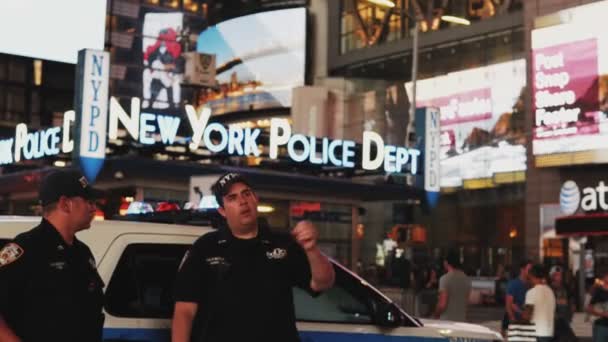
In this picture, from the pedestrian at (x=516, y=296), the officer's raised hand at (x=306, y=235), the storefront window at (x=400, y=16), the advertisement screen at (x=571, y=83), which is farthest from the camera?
the storefront window at (x=400, y=16)

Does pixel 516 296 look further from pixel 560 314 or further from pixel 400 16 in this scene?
pixel 400 16

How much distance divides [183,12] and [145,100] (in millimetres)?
10376

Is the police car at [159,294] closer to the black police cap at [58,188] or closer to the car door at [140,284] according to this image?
the car door at [140,284]

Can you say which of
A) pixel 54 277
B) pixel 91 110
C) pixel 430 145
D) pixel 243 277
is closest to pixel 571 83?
pixel 430 145

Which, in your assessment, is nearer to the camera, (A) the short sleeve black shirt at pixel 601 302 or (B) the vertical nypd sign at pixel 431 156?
(A) the short sleeve black shirt at pixel 601 302

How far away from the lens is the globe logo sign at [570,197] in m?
45.9

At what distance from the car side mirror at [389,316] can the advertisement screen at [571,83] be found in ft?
133

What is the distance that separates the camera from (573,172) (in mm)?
49000

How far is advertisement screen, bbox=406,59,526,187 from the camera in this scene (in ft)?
179

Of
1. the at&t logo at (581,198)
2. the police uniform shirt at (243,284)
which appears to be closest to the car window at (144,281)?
the police uniform shirt at (243,284)

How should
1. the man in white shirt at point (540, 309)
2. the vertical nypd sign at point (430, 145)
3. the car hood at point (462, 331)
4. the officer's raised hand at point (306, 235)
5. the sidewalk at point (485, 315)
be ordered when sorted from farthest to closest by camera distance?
the vertical nypd sign at point (430, 145) → the sidewalk at point (485, 315) → the man in white shirt at point (540, 309) → the car hood at point (462, 331) → the officer's raised hand at point (306, 235)

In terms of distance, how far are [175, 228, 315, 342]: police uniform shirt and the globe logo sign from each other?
41992 millimetres

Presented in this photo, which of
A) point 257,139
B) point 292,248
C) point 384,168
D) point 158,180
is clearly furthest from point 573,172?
point 292,248

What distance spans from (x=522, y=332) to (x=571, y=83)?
1408 inches
